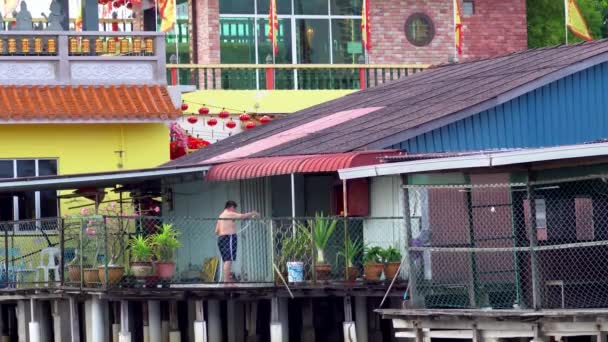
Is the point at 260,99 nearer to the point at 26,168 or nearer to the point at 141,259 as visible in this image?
the point at 26,168

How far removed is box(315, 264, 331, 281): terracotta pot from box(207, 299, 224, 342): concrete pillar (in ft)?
7.09

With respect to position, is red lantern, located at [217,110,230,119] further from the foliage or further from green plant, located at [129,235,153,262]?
the foliage

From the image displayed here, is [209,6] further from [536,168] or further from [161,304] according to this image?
[536,168]

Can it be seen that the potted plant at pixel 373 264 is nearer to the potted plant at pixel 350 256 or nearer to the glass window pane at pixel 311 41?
the potted plant at pixel 350 256

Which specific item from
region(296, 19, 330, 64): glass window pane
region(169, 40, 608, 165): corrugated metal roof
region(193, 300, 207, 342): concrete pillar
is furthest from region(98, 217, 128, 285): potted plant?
region(296, 19, 330, 64): glass window pane

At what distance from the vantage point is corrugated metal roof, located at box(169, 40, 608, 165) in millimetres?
32719

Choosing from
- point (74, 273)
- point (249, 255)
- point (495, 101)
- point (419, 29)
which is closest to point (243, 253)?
point (249, 255)

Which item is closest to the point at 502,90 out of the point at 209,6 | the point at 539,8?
the point at 209,6

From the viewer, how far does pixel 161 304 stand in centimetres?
3428

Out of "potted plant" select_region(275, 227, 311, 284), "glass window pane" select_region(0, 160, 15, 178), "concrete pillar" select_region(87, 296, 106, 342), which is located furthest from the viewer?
"glass window pane" select_region(0, 160, 15, 178)

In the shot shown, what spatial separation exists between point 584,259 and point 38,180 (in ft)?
36.4

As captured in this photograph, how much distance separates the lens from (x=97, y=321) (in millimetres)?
33219

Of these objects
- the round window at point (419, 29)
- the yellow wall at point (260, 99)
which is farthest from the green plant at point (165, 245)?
the round window at point (419, 29)

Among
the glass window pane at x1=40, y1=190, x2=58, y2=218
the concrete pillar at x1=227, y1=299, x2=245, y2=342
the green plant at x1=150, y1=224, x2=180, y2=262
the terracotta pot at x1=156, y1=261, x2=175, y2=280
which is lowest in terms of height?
the concrete pillar at x1=227, y1=299, x2=245, y2=342
